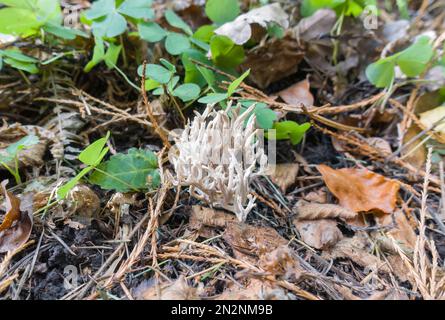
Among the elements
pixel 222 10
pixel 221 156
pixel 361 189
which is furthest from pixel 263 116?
pixel 222 10

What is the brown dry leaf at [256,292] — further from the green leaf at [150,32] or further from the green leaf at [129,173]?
the green leaf at [150,32]

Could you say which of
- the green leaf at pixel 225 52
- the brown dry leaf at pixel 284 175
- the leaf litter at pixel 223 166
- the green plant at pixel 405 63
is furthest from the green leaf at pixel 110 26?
the green plant at pixel 405 63

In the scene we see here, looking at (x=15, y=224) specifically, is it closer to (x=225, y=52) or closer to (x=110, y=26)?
(x=110, y=26)

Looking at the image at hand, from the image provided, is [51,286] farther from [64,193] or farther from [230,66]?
[230,66]

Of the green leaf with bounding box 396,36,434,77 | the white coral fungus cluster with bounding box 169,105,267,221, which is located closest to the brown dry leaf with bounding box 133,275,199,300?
the white coral fungus cluster with bounding box 169,105,267,221

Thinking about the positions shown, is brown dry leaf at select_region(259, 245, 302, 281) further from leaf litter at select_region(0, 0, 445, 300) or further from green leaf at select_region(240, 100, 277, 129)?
green leaf at select_region(240, 100, 277, 129)
